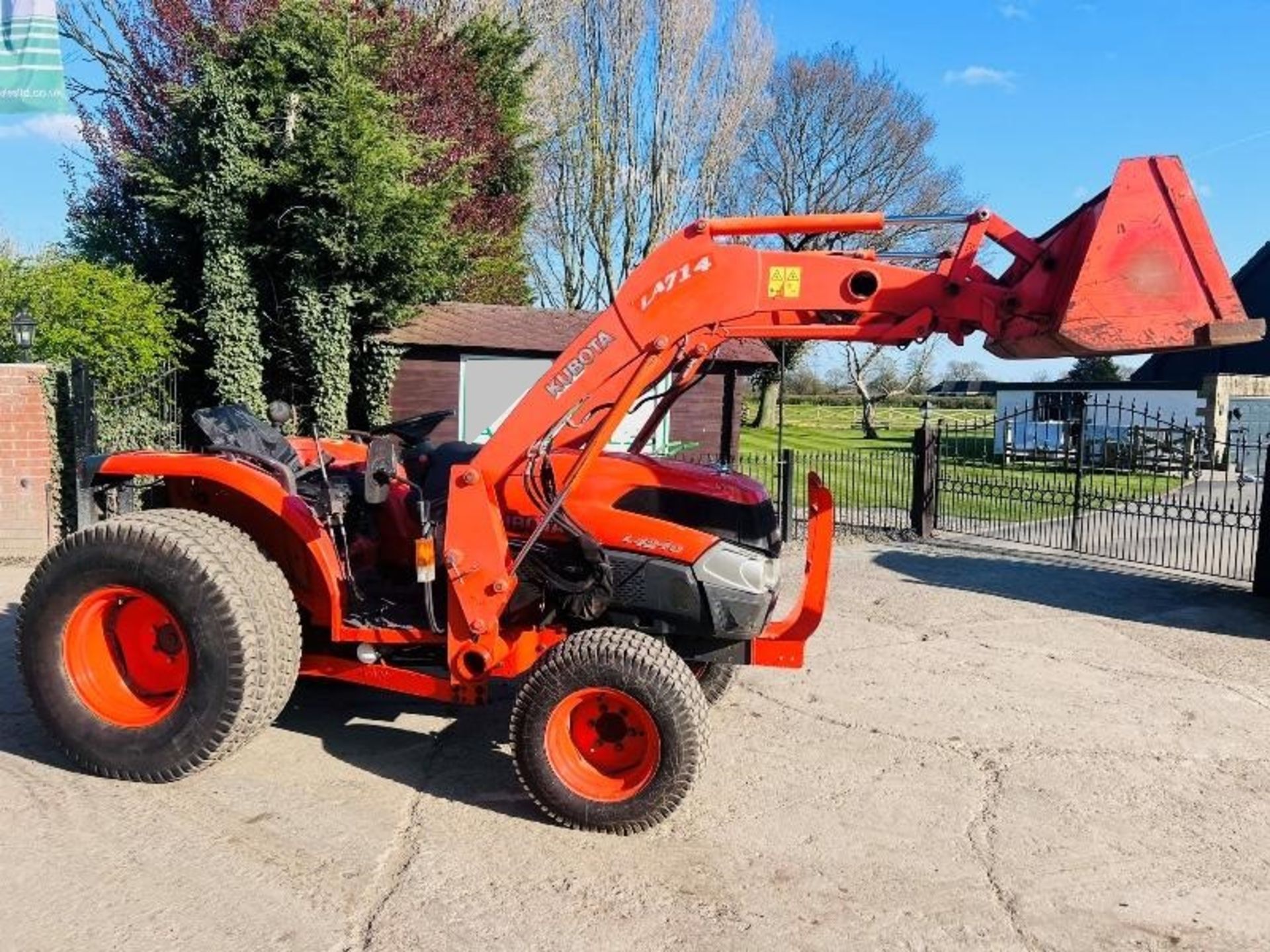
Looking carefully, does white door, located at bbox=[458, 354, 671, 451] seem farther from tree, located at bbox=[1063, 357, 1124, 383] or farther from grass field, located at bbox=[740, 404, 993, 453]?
tree, located at bbox=[1063, 357, 1124, 383]

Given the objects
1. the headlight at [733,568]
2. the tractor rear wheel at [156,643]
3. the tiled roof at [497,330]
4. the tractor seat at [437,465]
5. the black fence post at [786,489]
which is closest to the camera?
the tractor rear wheel at [156,643]

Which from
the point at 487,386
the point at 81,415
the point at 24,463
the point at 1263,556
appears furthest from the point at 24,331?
the point at 1263,556

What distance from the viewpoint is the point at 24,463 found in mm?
9172

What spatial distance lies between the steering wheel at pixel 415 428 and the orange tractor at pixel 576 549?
1.06 ft

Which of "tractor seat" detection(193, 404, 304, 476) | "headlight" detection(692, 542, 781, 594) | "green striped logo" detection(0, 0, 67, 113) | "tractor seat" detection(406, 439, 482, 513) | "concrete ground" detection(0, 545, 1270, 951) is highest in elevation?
"green striped logo" detection(0, 0, 67, 113)

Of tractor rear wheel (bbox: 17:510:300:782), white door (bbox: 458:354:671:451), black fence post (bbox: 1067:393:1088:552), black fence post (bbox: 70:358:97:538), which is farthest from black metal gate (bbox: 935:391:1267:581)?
black fence post (bbox: 70:358:97:538)

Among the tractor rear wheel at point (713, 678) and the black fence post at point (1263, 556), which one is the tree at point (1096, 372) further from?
the tractor rear wheel at point (713, 678)

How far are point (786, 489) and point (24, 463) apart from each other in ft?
25.5

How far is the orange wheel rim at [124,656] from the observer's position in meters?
4.28

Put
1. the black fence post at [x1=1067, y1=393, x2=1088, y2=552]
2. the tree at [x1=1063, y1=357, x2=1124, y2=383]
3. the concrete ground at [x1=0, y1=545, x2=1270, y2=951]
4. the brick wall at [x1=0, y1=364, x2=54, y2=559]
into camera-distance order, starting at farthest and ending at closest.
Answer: the tree at [x1=1063, y1=357, x2=1124, y2=383]
the black fence post at [x1=1067, y1=393, x2=1088, y2=552]
the brick wall at [x1=0, y1=364, x2=54, y2=559]
the concrete ground at [x1=0, y1=545, x2=1270, y2=951]

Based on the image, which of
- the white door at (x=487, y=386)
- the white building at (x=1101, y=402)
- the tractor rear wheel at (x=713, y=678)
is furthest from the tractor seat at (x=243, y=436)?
the white building at (x=1101, y=402)

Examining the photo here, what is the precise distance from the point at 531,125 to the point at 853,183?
52.4 feet

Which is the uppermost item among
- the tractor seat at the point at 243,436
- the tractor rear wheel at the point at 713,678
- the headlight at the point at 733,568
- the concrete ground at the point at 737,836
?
the tractor seat at the point at 243,436

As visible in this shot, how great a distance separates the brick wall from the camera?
9039mm
